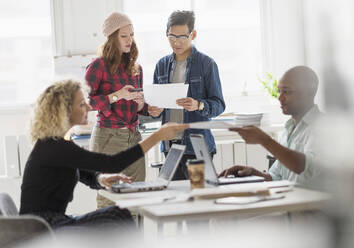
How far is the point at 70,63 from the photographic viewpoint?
476cm

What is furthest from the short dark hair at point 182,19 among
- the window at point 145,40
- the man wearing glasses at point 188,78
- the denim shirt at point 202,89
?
the window at point 145,40

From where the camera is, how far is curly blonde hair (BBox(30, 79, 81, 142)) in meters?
1.99

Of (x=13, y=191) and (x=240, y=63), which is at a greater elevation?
(x=240, y=63)

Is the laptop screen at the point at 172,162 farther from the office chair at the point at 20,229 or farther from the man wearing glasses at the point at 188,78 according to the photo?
the office chair at the point at 20,229

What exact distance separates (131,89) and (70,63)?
2197 millimetres

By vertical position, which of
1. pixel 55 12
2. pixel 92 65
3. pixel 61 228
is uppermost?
pixel 55 12

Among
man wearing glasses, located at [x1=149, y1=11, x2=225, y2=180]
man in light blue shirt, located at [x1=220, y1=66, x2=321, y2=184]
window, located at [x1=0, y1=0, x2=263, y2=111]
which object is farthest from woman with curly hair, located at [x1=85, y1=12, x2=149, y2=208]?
window, located at [x1=0, y1=0, x2=263, y2=111]

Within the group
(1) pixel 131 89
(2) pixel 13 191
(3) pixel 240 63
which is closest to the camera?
(1) pixel 131 89

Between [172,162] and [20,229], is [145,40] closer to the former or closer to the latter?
[172,162]

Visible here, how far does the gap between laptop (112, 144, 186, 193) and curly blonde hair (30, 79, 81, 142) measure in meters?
0.33

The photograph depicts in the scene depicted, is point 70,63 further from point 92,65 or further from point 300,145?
point 300,145

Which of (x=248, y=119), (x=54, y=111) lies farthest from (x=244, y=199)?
(x=248, y=119)

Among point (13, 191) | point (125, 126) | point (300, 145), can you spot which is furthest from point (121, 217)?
point (13, 191)

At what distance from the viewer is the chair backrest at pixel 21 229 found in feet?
4.89
